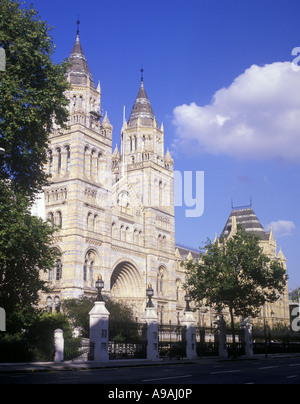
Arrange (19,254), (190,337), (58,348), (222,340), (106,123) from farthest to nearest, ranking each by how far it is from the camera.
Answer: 1. (106,123)
2. (222,340)
3. (190,337)
4. (58,348)
5. (19,254)

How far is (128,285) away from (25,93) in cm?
3672

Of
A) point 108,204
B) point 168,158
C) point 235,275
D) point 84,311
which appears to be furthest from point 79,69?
point 235,275

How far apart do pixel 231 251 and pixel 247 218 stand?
58173 millimetres

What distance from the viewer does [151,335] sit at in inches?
1164

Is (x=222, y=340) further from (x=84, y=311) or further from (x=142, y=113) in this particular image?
(x=142, y=113)

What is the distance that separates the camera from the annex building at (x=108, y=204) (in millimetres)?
48750

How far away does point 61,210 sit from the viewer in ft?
163

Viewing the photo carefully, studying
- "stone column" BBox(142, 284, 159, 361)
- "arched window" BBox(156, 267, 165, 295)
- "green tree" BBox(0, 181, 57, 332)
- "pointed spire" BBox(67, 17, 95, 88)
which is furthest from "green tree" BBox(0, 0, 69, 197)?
"arched window" BBox(156, 267, 165, 295)

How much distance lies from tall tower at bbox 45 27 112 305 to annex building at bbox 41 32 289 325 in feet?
0.33

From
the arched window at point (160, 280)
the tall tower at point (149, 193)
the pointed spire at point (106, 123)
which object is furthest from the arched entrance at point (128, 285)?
the pointed spire at point (106, 123)

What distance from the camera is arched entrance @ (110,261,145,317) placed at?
55.9 metres

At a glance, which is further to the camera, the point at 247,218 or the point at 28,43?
the point at 247,218
